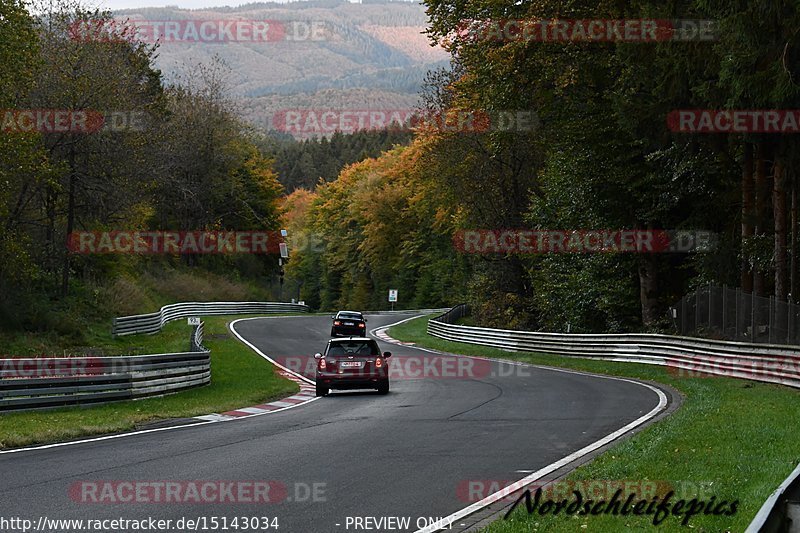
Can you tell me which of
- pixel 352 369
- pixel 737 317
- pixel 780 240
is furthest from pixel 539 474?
pixel 737 317

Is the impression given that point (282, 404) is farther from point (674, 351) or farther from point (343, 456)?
point (674, 351)

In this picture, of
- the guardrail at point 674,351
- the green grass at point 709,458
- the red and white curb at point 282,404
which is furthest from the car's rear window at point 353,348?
the guardrail at point 674,351

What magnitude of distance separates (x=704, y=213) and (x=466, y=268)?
43.0 m

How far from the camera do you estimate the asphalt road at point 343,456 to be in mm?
8570

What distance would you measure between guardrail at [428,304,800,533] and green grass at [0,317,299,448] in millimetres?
11715

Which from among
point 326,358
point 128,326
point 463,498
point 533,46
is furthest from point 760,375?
point 128,326

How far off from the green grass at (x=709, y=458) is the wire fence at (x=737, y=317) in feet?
10.0

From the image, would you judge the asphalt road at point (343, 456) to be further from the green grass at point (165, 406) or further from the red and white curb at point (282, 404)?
the green grass at point (165, 406)

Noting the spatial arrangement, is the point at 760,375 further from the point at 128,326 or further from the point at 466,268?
the point at 466,268

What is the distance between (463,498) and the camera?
9.21 m

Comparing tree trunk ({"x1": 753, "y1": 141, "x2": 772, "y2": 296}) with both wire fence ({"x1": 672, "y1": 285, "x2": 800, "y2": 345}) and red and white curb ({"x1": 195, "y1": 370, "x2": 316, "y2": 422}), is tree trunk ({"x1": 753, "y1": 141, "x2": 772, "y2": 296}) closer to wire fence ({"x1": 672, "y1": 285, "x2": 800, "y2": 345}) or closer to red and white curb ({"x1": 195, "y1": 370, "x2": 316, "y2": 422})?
wire fence ({"x1": 672, "y1": 285, "x2": 800, "y2": 345})

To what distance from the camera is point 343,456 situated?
468 inches

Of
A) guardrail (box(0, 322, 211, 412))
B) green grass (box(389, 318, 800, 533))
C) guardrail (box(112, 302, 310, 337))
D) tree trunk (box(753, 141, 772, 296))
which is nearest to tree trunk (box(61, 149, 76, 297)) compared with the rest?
guardrail (box(112, 302, 310, 337))

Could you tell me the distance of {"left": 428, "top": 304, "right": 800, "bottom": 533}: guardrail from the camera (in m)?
22.2
